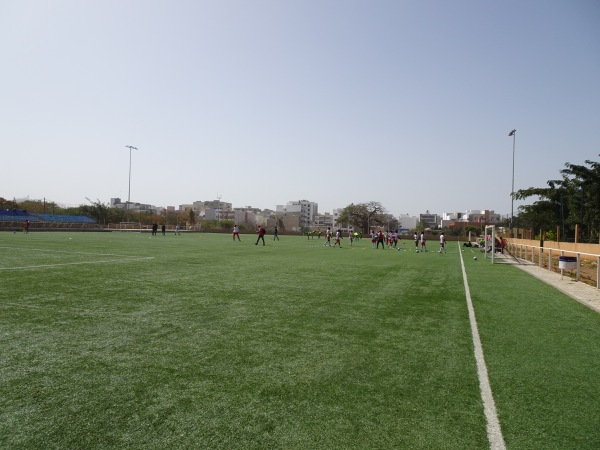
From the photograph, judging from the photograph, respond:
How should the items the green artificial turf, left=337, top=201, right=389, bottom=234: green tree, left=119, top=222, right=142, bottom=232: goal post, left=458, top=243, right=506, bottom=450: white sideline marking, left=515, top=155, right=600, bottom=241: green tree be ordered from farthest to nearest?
left=337, top=201, right=389, bottom=234: green tree → left=119, top=222, right=142, bottom=232: goal post → left=515, top=155, right=600, bottom=241: green tree → the green artificial turf → left=458, top=243, right=506, bottom=450: white sideline marking

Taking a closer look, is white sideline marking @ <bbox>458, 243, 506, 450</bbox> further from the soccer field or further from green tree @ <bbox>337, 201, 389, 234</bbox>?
green tree @ <bbox>337, 201, 389, 234</bbox>

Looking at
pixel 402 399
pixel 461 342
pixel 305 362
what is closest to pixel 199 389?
pixel 305 362

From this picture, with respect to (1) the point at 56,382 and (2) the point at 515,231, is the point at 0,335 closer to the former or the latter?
(1) the point at 56,382

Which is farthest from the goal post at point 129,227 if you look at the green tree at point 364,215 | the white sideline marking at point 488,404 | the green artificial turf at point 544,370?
the white sideline marking at point 488,404

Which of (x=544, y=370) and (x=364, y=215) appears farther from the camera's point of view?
(x=364, y=215)

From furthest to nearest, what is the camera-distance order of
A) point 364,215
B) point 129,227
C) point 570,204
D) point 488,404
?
1. point 364,215
2. point 129,227
3. point 570,204
4. point 488,404

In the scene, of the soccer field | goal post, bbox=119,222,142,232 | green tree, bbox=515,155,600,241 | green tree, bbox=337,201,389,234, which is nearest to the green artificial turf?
the soccer field

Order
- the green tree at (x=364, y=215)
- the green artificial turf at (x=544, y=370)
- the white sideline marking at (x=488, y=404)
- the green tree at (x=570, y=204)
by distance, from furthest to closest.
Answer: the green tree at (x=364, y=215) < the green tree at (x=570, y=204) < the green artificial turf at (x=544, y=370) < the white sideline marking at (x=488, y=404)

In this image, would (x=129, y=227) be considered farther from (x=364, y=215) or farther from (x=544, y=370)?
(x=544, y=370)

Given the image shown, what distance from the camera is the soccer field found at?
3045 millimetres

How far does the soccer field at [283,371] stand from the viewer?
120 inches

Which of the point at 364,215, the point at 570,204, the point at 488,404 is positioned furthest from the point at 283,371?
the point at 364,215

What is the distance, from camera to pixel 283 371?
430cm

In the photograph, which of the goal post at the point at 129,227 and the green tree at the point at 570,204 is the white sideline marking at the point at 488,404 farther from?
the goal post at the point at 129,227
